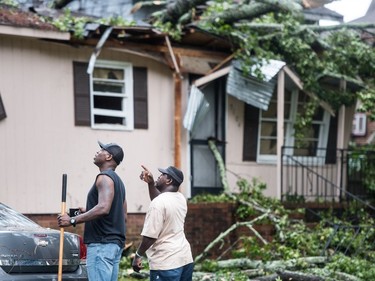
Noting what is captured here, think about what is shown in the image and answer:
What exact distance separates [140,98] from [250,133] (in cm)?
247

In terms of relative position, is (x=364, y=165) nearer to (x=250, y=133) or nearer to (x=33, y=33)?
(x=250, y=133)

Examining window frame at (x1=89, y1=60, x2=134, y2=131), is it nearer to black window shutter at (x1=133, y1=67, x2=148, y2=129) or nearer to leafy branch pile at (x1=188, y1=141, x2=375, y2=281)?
black window shutter at (x1=133, y1=67, x2=148, y2=129)

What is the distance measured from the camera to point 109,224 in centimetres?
715

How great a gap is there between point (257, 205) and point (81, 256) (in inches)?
240

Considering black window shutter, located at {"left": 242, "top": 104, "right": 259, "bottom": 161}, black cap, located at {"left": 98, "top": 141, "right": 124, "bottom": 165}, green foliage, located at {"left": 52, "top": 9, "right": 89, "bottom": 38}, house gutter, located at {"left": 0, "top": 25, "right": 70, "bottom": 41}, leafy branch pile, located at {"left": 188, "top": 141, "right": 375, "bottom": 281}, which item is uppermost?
green foliage, located at {"left": 52, "top": 9, "right": 89, "bottom": 38}

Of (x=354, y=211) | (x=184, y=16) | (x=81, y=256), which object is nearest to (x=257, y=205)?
(x=354, y=211)

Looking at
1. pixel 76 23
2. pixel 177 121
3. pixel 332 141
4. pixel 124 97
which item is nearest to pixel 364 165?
pixel 332 141

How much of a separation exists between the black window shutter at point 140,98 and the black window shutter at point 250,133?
2221mm

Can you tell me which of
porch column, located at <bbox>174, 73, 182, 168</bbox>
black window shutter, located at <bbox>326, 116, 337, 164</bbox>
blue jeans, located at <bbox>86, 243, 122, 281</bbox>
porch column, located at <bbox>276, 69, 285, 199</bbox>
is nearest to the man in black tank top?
blue jeans, located at <bbox>86, 243, 122, 281</bbox>

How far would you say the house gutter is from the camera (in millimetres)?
11898

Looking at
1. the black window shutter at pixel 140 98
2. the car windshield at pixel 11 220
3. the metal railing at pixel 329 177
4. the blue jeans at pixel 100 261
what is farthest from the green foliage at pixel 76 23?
the blue jeans at pixel 100 261

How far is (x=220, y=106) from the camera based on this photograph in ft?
47.4

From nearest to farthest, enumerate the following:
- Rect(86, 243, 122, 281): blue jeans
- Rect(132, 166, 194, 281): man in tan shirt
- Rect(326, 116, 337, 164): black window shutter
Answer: Rect(86, 243, 122, 281): blue jeans → Rect(132, 166, 194, 281): man in tan shirt → Rect(326, 116, 337, 164): black window shutter

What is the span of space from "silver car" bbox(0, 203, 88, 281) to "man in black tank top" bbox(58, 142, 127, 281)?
0.35 metres
